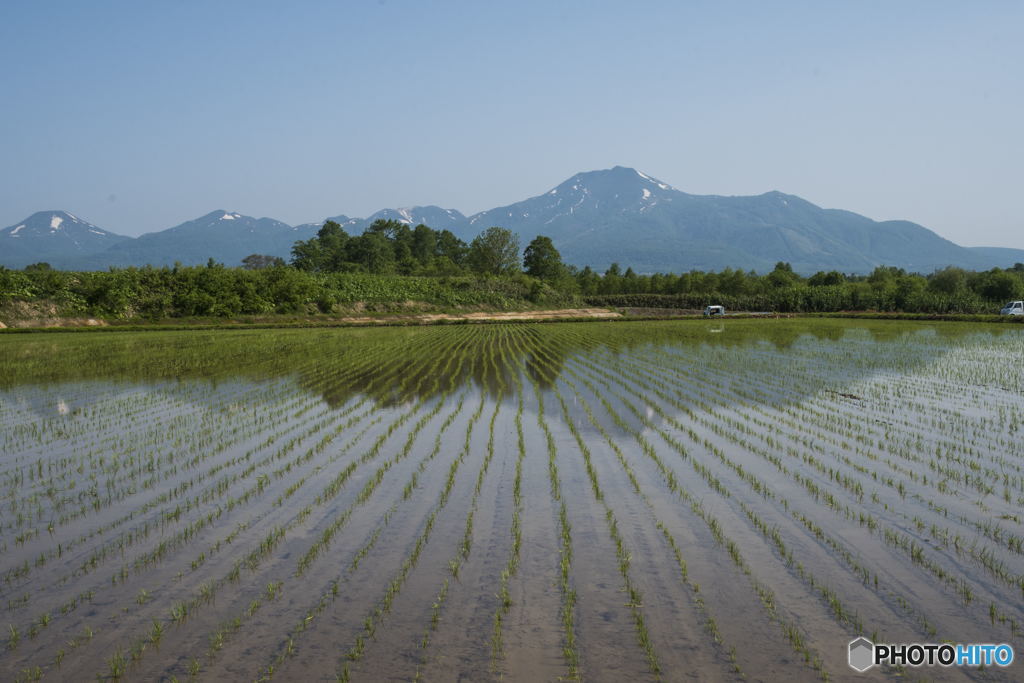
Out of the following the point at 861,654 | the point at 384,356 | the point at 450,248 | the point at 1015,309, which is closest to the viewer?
the point at 861,654

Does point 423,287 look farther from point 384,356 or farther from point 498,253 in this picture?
point 384,356

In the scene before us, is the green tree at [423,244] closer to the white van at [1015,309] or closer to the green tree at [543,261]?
the green tree at [543,261]

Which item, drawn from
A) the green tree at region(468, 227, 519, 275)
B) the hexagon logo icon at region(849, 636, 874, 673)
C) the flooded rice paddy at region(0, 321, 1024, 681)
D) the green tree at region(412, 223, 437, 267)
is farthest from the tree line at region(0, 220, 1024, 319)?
the hexagon logo icon at region(849, 636, 874, 673)

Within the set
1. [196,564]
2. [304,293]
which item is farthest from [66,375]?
[304,293]

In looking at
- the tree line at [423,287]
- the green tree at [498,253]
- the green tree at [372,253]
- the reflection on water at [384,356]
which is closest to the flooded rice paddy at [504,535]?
the reflection on water at [384,356]

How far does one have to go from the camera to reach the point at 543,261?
116938mm

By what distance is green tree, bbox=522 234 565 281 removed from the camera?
116188 millimetres

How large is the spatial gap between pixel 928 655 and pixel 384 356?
24.0m

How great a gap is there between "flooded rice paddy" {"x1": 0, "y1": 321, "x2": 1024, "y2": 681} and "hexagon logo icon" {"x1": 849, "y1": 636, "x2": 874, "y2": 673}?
8 centimetres

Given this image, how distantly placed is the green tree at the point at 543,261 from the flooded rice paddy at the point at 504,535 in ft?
332

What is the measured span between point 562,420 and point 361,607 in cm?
838

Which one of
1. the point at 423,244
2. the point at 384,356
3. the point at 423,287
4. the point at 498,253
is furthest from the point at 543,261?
the point at 384,356

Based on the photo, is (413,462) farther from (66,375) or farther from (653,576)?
(66,375)

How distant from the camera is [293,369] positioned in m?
22.2
